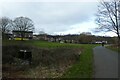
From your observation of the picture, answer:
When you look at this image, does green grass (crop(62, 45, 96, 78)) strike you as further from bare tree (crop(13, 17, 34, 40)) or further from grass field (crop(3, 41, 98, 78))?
bare tree (crop(13, 17, 34, 40))

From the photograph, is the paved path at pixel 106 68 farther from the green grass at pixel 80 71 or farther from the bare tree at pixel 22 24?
the bare tree at pixel 22 24

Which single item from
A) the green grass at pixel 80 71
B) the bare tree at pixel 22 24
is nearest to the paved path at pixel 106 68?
the green grass at pixel 80 71

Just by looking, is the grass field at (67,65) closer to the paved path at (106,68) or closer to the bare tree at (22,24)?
the paved path at (106,68)

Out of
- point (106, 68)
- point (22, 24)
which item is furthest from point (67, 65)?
point (22, 24)

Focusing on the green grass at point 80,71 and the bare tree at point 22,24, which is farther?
the bare tree at point 22,24

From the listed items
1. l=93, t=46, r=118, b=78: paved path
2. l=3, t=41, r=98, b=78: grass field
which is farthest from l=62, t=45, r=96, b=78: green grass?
l=93, t=46, r=118, b=78: paved path

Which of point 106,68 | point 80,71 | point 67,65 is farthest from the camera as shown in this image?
point 67,65

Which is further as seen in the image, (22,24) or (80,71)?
(22,24)

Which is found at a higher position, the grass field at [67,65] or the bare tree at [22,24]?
the bare tree at [22,24]

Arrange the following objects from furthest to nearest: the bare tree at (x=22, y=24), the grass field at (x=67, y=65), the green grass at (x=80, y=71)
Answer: the bare tree at (x=22, y=24) → the grass field at (x=67, y=65) → the green grass at (x=80, y=71)

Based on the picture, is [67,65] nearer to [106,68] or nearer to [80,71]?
[106,68]

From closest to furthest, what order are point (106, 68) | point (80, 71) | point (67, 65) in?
point (80, 71), point (106, 68), point (67, 65)

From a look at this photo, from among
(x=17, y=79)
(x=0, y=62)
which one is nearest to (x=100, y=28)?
(x=0, y=62)

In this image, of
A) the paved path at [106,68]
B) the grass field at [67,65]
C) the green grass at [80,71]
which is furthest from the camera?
the grass field at [67,65]
